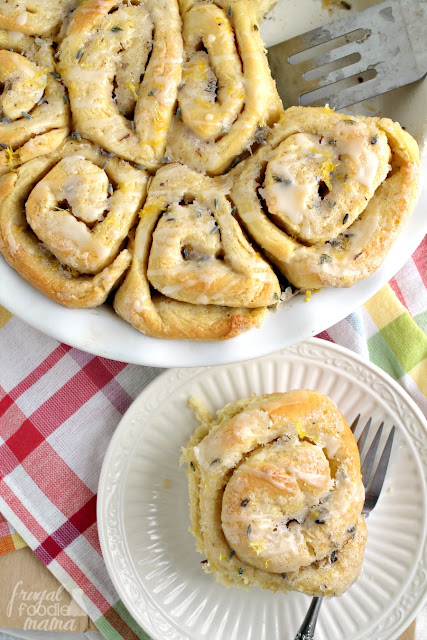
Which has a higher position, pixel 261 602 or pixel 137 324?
pixel 137 324

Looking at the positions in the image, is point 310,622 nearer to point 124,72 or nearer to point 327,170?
point 327,170

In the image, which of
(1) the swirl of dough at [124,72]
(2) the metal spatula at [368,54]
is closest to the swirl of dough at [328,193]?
(1) the swirl of dough at [124,72]

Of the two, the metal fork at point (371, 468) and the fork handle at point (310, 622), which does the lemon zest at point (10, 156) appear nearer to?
the metal fork at point (371, 468)

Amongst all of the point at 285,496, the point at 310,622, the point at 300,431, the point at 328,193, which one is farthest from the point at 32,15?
the point at 310,622

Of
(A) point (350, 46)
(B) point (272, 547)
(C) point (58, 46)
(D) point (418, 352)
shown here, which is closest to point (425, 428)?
(D) point (418, 352)

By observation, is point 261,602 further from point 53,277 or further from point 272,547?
point 53,277

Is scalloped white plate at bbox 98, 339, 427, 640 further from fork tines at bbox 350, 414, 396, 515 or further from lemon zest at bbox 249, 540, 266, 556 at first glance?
lemon zest at bbox 249, 540, 266, 556

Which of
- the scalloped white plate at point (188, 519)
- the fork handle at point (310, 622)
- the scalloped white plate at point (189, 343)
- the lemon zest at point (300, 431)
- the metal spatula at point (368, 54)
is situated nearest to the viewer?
the scalloped white plate at point (189, 343)

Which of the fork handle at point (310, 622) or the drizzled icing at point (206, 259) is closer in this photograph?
the drizzled icing at point (206, 259)
